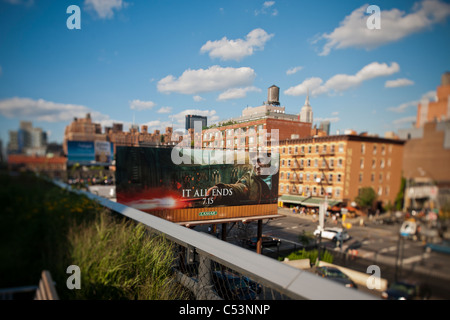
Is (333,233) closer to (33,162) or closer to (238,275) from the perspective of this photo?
(238,275)

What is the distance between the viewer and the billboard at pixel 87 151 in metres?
4.16

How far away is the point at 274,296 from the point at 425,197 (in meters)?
0.85

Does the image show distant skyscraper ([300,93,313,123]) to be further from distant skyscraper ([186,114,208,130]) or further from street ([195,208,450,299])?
distant skyscraper ([186,114,208,130])

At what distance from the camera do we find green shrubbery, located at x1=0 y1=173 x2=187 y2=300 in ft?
7.34

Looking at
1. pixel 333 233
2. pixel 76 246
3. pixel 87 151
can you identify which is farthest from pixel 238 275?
pixel 87 151

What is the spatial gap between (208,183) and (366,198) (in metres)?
1.35

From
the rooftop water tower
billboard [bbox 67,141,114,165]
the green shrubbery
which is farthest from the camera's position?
billboard [bbox 67,141,114,165]

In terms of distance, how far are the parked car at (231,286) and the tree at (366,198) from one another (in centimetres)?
83

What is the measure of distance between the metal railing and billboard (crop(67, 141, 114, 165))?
2487 millimetres

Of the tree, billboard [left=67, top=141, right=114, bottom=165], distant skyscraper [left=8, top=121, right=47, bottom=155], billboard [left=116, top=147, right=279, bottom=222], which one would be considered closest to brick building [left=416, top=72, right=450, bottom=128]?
the tree

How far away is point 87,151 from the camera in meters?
4.44

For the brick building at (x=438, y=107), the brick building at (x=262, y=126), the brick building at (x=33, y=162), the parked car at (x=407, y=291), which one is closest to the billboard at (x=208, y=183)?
the brick building at (x=262, y=126)

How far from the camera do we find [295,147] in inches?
66.7

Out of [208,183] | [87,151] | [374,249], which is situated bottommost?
[374,249]
